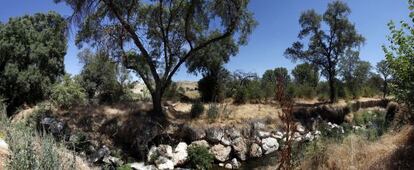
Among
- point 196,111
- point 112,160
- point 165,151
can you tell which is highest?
point 196,111

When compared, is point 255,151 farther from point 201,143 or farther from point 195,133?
point 195,133

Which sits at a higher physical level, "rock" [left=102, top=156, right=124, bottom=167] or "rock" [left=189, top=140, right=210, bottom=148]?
"rock" [left=189, top=140, right=210, bottom=148]

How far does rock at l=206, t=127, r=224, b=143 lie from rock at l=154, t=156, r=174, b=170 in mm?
2503

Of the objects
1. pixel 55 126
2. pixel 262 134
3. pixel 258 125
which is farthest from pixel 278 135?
pixel 55 126

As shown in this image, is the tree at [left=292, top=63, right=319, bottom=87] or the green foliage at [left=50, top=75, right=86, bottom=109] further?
the tree at [left=292, top=63, right=319, bottom=87]

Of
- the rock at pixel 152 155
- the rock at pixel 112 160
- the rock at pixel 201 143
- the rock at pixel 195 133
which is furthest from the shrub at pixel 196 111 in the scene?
A: the rock at pixel 112 160

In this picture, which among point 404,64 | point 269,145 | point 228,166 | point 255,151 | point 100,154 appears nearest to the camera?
point 404,64

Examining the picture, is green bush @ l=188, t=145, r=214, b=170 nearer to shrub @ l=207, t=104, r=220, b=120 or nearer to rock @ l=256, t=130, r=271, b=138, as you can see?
shrub @ l=207, t=104, r=220, b=120

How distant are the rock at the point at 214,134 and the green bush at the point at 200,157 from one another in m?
1.50

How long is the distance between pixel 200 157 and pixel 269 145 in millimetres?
4373

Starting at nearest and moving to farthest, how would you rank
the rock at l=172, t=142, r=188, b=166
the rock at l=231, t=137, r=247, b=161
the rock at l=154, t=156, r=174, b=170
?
the rock at l=154, t=156, r=174, b=170 < the rock at l=172, t=142, r=188, b=166 < the rock at l=231, t=137, r=247, b=161

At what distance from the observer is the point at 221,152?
1431 cm

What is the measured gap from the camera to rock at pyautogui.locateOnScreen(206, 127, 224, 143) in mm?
14874

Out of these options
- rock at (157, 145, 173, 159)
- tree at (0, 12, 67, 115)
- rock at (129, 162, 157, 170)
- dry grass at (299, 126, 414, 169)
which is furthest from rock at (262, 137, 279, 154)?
tree at (0, 12, 67, 115)
